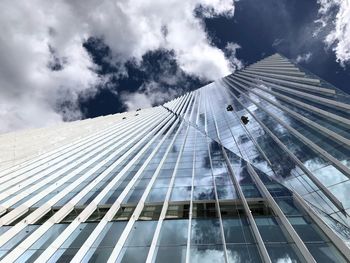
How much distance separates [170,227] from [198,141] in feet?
69.7

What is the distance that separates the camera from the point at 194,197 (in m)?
20.3

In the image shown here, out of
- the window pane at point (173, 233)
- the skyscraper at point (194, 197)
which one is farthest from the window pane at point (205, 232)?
the window pane at point (173, 233)

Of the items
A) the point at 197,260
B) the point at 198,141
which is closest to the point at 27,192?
the point at 197,260

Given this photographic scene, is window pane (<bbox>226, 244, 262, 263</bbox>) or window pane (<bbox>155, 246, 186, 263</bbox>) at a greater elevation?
window pane (<bbox>155, 246, 186, 263</bbox>)

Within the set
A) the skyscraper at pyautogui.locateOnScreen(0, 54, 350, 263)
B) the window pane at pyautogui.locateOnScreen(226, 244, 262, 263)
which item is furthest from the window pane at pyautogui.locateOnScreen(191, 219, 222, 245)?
the window pane at pyautogui.locateOnScreen(226, 244, 262, 263)

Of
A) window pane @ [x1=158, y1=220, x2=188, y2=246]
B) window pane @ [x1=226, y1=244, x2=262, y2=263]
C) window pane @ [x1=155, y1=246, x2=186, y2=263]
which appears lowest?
window pane @ [x1=226, y1=244, x2=262, y2=263]

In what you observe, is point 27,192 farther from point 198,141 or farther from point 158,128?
point 158,128

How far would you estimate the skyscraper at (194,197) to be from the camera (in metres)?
14.2

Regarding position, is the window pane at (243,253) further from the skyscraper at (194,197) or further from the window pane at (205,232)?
the window pane at (205,232)

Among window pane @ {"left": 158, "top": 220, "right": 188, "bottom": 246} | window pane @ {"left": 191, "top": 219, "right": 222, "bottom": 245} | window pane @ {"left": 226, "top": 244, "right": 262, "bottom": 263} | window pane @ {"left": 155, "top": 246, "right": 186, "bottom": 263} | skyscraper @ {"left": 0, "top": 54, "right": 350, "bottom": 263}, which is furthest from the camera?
window pane @ {"left": 158, "top": 220, "right": 188, "bottom": 246}

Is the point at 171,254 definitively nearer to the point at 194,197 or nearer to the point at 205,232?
the point at 205,232

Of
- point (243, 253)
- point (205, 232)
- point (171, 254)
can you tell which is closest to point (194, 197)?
point (205, 232)

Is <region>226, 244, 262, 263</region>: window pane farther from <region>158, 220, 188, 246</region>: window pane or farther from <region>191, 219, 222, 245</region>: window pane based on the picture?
<region>158, 220, 188, 246</region>: window pane

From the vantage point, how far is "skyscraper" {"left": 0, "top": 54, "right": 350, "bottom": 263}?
46.5 ft
